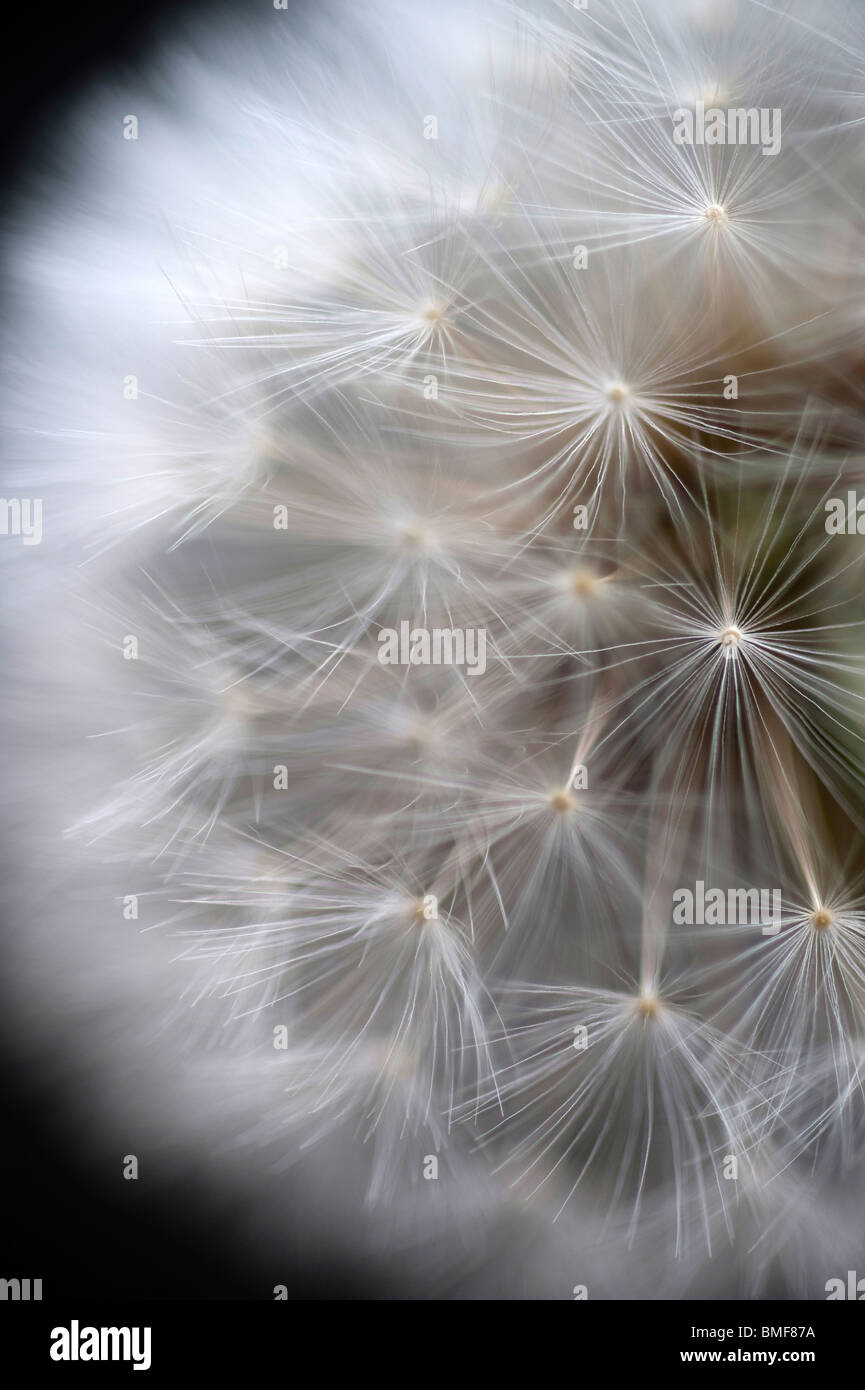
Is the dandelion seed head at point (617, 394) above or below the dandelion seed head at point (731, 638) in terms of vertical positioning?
above

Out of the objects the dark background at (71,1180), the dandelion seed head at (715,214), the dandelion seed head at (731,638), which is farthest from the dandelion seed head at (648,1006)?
the dandelion seed head at (715,214)

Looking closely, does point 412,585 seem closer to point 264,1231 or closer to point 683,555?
point 683,555

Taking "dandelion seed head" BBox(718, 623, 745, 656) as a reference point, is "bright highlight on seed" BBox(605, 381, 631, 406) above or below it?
above

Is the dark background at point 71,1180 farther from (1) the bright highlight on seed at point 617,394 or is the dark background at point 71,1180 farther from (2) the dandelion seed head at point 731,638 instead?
(2) the dandelion seed head at point 731,638

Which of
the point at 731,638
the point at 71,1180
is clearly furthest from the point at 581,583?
the point at 71,1180

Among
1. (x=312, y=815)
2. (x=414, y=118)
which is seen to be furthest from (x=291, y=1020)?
(x=414, y=118)

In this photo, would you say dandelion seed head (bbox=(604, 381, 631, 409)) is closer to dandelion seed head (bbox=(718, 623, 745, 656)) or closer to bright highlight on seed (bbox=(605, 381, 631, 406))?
bright highlight on seed (bbox=(605, 381, 631, 406))

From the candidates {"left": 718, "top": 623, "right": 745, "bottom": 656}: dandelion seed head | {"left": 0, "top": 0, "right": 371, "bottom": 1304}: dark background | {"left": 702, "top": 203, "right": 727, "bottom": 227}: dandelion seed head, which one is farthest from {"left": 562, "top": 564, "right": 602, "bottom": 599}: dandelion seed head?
{"left": 0, "top": 0, "right": 371, "bottom": 1304}: dark background

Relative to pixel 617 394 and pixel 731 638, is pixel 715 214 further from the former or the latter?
pixel 731 638
